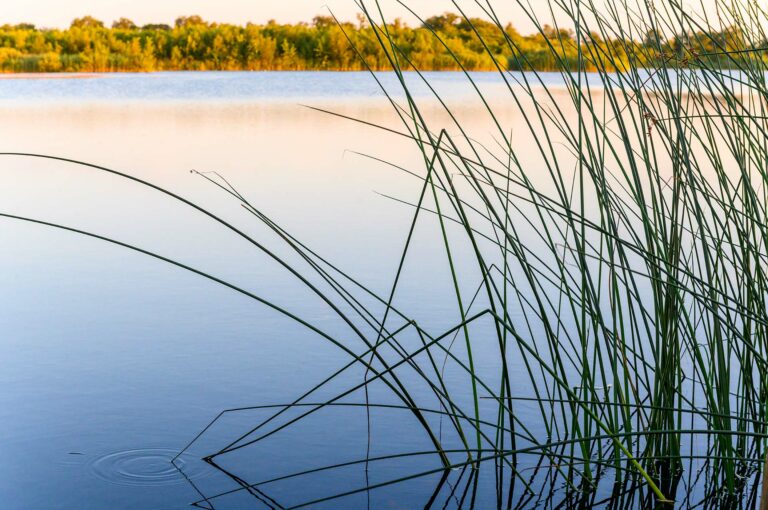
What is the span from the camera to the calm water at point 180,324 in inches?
66.0

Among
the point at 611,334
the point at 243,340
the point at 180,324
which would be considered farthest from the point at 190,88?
the point at 611,334

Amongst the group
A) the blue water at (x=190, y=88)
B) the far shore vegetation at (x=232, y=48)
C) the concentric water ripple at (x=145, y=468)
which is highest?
the far shore vegetation at (x=232, y=48)

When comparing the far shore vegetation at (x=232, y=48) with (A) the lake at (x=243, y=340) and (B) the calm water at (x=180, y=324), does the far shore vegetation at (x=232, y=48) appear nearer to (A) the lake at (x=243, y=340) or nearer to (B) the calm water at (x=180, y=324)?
(B) the calm water at (x=180, y=324)

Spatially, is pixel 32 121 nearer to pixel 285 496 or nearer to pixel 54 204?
pixel 54 204

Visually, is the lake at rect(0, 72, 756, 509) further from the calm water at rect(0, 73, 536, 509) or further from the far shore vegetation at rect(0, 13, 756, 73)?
the far shore vegetation at rect(0, 13, 756, 73)

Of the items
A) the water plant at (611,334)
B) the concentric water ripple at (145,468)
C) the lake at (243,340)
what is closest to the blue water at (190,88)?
the lake at (243,340)

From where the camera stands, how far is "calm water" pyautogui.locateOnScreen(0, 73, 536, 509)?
66.0 inches

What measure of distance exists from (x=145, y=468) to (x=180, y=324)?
95 cm

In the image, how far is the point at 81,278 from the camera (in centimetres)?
315

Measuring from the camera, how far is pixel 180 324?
2.61m

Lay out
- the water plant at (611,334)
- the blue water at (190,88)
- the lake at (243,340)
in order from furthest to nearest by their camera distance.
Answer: the blue water at (190,88), the lake at (243,340), the water plant at (611,334)

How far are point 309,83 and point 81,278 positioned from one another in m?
11.7

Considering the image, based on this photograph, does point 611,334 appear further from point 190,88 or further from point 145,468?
point 190,88

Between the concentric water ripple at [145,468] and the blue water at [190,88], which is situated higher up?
the blue water at [190,88]
